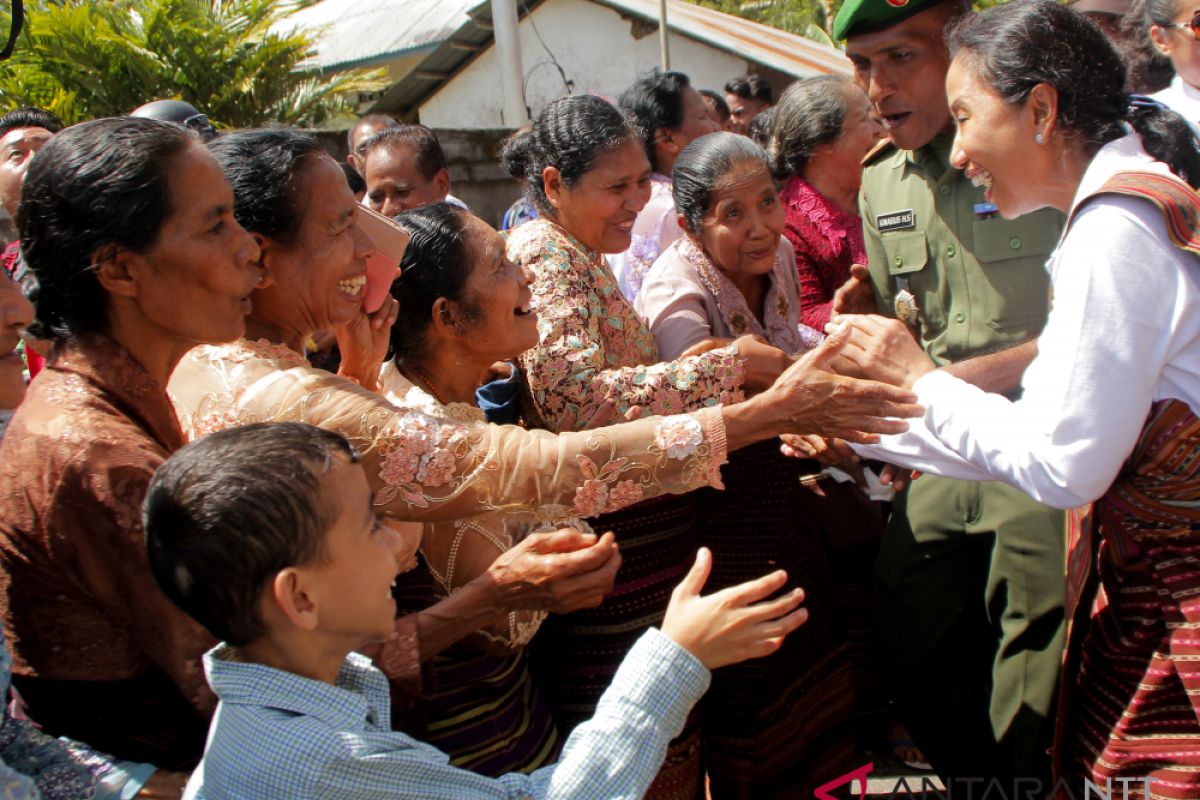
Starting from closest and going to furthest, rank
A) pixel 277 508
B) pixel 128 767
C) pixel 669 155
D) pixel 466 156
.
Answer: pixel 277 508 → pixel 128 767 → pixel 669 155 → pixel 466 156

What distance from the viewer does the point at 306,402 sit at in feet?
6.67

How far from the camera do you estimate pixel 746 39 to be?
14.1m

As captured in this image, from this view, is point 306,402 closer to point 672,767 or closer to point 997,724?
point 672,767

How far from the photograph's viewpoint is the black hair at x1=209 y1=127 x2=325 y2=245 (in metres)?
2.18

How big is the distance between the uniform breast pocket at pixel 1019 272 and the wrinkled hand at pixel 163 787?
8.42ft

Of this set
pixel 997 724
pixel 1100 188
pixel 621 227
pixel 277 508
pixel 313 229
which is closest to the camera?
pixel 277 508

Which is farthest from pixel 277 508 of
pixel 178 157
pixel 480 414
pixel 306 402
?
pixel 480 414

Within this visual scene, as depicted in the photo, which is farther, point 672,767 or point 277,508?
point 672,767

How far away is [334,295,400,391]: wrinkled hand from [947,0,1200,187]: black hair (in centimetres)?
148

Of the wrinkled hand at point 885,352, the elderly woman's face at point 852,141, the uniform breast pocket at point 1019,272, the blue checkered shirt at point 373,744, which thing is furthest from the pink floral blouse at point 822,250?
the blue checkered shirt at point 373,744

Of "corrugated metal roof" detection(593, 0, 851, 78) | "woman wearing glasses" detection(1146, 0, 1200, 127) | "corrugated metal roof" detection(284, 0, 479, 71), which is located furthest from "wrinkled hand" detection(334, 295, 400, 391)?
"corrugated metal roof" detection(284, 0, 479, 71)

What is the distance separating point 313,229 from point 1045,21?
66.1 inches

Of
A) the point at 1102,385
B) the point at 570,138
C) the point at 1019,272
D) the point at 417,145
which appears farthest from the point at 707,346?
the point at 417,145

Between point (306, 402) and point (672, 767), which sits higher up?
point (306, 402)
